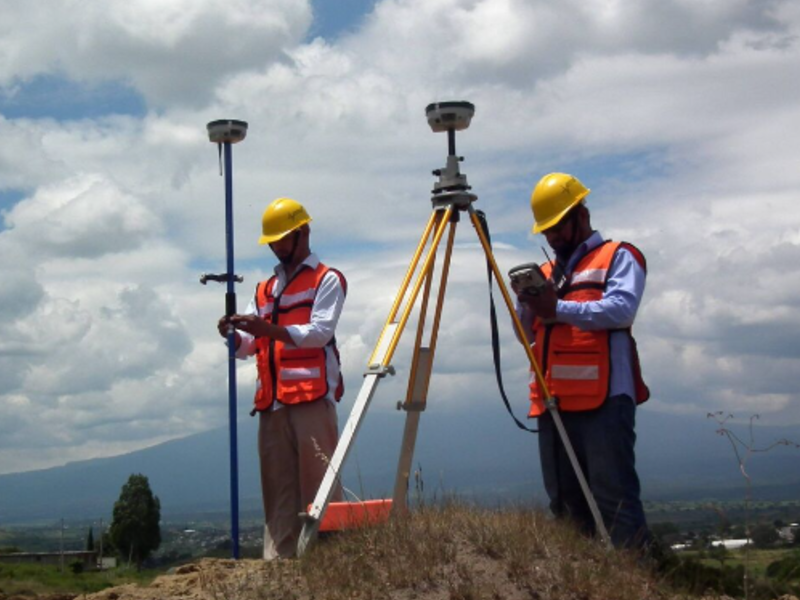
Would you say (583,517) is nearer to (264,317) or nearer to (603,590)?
(603,590)

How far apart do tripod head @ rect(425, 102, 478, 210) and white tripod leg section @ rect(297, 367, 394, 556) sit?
3.81 ft

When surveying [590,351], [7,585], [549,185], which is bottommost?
[7,585]

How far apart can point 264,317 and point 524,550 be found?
111 inches

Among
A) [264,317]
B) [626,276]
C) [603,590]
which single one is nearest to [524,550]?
[603,590]

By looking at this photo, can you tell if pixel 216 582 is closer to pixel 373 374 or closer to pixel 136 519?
pixel 373 374

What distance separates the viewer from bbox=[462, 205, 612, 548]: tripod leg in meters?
5.56

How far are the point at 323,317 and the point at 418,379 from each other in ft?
3.08

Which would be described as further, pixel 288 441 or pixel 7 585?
pixel 7 585

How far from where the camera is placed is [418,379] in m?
6.27

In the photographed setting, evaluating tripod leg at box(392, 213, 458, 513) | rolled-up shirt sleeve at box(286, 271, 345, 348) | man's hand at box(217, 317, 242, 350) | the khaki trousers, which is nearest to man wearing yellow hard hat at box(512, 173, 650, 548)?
tripod leg at box(392, 213, 458, 513)

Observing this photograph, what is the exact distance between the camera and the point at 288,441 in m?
7.10

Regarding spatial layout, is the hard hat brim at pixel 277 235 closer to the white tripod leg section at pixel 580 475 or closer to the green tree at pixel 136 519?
the white tripod leg section at pixel 580 475

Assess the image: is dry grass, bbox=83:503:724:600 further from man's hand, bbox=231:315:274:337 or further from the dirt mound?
man's hand, bbox=231:315:274:337

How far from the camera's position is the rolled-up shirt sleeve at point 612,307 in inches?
223
